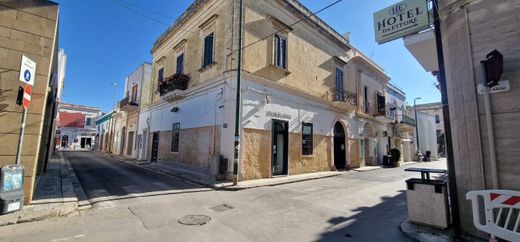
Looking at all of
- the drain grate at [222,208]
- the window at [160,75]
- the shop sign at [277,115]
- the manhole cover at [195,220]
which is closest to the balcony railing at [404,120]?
the shop sign at [277,115]

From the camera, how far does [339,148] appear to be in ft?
55.8

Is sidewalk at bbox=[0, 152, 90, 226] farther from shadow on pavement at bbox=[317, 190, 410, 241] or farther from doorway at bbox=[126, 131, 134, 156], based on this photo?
doorway at bbox=[126, 131, 134, 156]

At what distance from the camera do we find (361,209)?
20.7ft

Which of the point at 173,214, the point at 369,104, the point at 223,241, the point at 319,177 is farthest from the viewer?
the point at 369,104

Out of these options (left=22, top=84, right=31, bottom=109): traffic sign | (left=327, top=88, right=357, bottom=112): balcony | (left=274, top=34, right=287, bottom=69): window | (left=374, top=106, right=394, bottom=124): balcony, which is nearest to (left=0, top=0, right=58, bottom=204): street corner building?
(left=22, top=84, right=31, bottom=109): traffic sign

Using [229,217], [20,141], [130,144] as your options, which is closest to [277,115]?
[229,217]

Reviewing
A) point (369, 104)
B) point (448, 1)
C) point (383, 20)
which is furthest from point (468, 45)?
point (369, 104)

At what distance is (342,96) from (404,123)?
14.0 meters

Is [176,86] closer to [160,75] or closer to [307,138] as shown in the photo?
[160,75]

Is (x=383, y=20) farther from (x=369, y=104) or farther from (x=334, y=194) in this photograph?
(x=369, y=104)

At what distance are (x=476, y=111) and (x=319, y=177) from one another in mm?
8827

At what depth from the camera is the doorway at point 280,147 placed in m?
12.0

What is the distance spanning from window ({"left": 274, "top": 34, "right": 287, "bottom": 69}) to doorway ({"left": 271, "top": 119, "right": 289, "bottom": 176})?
120 inches

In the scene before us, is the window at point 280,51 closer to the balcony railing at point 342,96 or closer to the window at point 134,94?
the balcony railing at point 342,96
